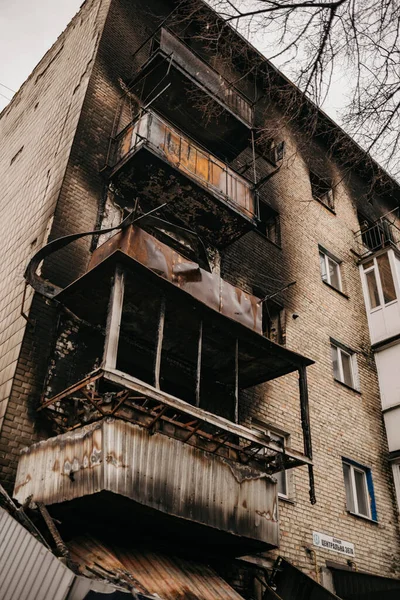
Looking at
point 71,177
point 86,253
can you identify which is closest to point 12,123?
point 71,177

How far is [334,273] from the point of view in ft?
51.3

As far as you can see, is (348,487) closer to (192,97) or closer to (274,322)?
(274,322)

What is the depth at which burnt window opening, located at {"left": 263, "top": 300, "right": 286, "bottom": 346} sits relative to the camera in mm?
12449

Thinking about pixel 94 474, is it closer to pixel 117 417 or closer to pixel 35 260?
pixel 117 417

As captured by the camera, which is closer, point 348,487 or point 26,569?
point 26,569

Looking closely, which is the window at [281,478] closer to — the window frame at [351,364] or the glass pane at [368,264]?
the window frame at [351,364]

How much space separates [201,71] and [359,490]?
33.3 ft

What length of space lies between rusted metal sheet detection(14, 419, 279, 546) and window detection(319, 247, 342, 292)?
27.4 ft

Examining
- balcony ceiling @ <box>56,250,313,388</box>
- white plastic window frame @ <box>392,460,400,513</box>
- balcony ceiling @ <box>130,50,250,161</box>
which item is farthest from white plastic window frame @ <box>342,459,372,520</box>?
balcony ceiling @ <box>130,50,250,161</box>

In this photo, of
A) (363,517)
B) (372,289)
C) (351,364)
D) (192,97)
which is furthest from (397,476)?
(192,97)

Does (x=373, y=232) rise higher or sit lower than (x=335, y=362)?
higher

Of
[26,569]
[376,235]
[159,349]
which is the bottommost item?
[26,569]

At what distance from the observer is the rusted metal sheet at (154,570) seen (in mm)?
6379

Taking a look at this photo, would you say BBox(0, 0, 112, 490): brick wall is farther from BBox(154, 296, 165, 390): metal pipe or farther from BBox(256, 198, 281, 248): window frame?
BBox(256, 198, 281, 248): window frame
